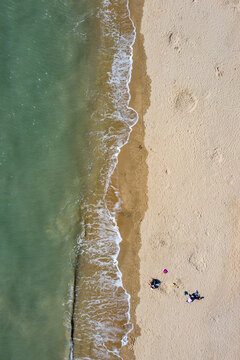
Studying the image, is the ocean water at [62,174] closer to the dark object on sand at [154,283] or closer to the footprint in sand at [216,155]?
the dark object on sand at [154,283]

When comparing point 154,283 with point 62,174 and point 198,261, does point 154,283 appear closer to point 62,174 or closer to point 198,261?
point 198,261

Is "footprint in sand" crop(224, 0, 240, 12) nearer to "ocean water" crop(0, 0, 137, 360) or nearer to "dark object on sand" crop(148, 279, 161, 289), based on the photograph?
"ocean water" crop(0, 0, 137, 360)

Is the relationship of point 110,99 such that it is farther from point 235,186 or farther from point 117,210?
point 235,186

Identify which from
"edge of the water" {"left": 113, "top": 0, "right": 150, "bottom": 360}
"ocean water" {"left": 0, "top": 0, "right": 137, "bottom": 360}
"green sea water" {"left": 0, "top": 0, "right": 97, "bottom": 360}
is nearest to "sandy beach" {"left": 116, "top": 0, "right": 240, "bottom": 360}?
"edge of the water" {"left": 113, "top": 0, "right": 150, "bottom": 360}

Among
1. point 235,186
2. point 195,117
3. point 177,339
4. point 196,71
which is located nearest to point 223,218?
point 235,186

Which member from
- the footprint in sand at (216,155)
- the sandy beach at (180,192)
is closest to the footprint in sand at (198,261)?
the sandy beach at (180,192)
